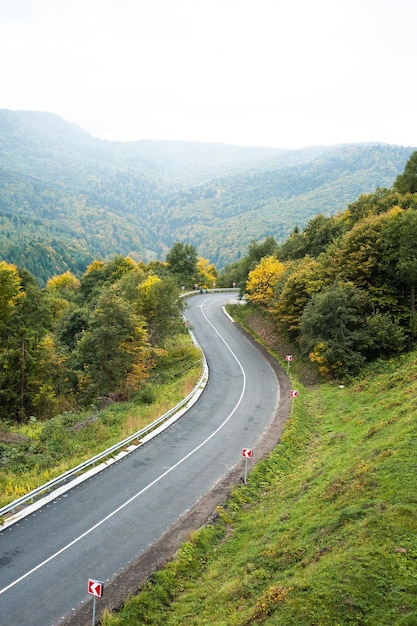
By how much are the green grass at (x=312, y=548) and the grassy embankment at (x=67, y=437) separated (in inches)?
291

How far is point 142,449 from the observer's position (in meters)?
23.1

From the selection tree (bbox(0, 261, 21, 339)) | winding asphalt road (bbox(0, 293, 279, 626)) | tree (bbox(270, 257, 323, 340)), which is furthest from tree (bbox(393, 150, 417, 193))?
tree (bbox(0, 261, 21, 339))

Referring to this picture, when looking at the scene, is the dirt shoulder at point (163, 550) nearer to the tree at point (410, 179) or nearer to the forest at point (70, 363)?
the forest at point (70, 363)

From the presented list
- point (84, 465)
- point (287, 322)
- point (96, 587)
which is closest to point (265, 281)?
point (287, 322)

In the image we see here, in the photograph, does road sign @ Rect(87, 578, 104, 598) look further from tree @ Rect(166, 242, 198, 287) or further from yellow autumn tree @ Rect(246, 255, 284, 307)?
tree @ Rect(166, 242, 198, 287)

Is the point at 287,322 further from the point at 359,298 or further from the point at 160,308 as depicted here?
the point at 160,308

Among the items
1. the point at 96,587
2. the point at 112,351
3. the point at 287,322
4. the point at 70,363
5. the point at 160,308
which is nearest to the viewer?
the point at 96,587

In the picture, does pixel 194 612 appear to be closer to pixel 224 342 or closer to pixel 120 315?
pixel 120 315

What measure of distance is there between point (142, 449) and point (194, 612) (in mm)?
11506

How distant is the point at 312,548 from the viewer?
12.8 metres

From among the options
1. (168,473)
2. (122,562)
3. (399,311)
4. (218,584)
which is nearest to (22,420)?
(168,473)

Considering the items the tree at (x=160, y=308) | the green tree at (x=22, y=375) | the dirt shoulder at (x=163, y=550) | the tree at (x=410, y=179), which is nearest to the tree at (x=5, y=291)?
the green tree at (x=22, y=375)

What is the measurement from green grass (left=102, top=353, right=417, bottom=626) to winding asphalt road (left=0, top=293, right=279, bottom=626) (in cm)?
180

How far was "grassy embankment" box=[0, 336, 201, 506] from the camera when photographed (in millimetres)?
19188
